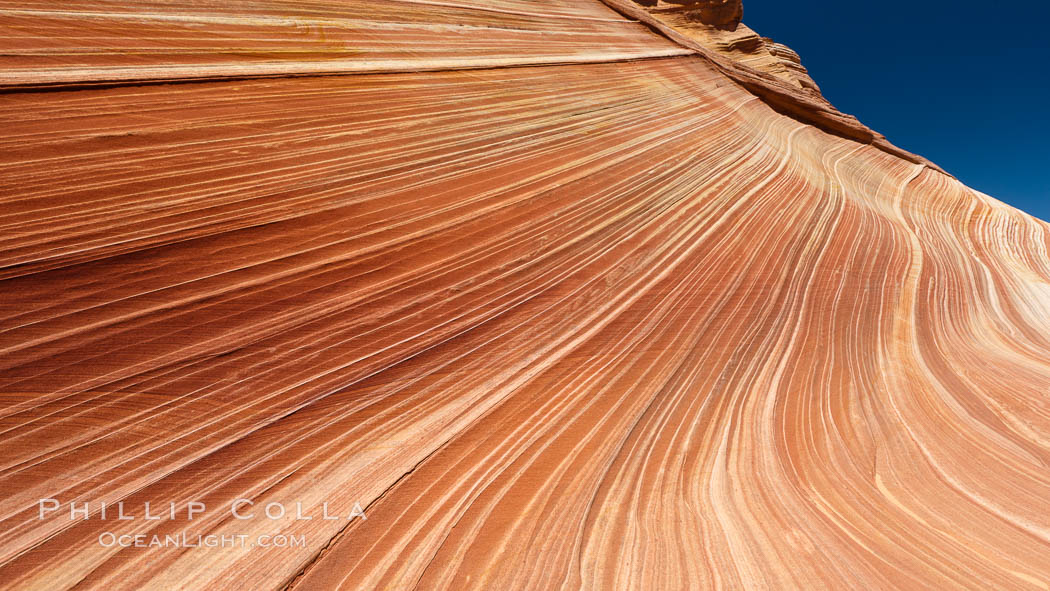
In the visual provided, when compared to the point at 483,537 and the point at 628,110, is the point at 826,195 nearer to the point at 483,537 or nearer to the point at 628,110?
the point at 628,110

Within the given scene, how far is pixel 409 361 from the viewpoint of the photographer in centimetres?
169

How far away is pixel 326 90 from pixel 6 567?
207cm

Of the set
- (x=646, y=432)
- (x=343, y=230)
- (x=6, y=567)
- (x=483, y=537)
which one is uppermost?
(x=343, y=230)

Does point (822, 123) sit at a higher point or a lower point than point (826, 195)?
higher

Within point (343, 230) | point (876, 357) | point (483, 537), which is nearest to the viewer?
point (483, 537)

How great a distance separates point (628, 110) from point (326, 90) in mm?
2463

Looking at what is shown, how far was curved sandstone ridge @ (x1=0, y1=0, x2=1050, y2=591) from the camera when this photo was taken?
48.6 inches

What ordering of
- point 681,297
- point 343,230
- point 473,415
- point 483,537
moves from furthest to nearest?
point 681,297, point 343,230, point 473,415, point 483,537

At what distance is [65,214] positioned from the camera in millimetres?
1353

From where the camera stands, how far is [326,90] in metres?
2.08

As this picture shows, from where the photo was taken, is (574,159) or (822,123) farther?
(822,123)

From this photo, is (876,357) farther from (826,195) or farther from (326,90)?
(326,90)

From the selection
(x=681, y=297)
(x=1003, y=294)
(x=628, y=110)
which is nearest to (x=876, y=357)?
(x=681, y=297)

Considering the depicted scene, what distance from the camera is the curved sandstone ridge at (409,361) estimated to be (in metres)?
1.23
